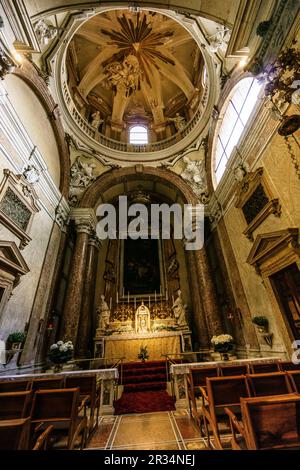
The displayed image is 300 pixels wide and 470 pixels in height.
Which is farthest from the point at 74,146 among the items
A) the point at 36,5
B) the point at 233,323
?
the point at 233,323

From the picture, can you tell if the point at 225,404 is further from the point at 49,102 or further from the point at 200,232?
the point at 49,102

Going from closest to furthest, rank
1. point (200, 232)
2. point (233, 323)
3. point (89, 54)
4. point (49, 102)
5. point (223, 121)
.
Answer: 1. point (233, 323)
2. point (49, 102)
3. point (223, 121)
4. point (200, 232)
5. point (89, 54)

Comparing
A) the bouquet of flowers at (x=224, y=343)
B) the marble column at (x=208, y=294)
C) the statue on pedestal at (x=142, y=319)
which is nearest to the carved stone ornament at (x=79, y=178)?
the statue on pedestal at (x=142, y=319)

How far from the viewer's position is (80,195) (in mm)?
10008

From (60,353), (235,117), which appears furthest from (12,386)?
(235,117)

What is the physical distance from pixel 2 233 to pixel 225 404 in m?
5.61

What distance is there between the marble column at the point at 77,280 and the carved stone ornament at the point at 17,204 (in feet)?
8.26

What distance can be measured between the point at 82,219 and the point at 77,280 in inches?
106

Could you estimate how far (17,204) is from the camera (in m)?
5.83

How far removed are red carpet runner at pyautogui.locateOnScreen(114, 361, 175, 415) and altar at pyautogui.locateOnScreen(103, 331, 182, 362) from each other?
33.0 inches

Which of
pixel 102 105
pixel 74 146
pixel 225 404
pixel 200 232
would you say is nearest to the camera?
pixel 225 404

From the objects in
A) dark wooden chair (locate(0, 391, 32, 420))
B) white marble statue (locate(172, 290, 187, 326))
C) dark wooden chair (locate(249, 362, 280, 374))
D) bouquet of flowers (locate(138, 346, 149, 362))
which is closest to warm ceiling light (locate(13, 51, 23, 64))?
dark wooden chair (locate(0, 391, 32, 420))

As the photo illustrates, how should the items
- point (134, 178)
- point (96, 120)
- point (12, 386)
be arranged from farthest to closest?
1. point (96, 120)
2. point (134, 178)
3. point (12, 386)
